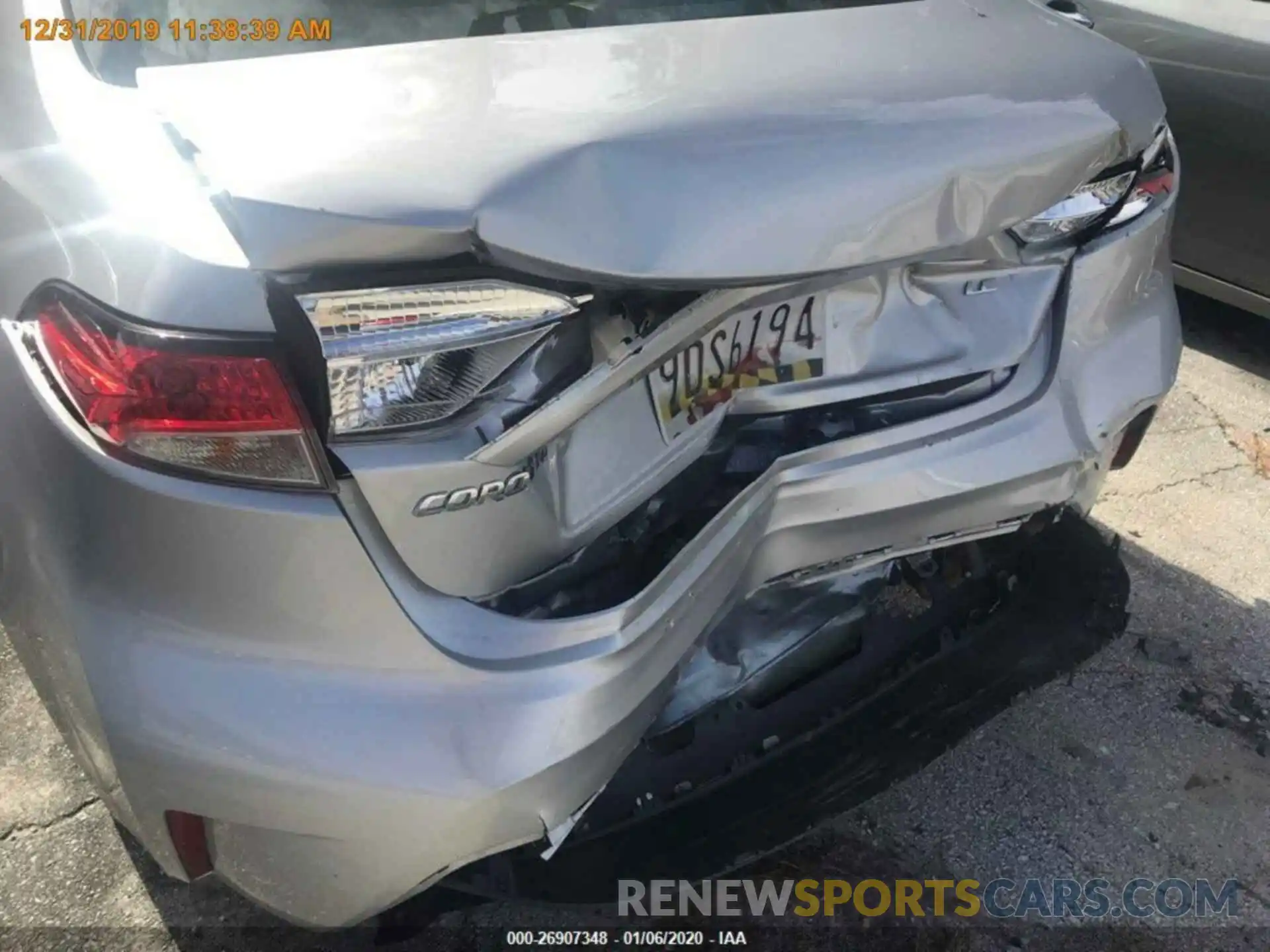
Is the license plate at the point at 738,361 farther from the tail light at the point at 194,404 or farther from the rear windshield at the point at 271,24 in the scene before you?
the rear windshield at the point at 271,24

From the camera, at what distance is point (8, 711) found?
2314 millimetres


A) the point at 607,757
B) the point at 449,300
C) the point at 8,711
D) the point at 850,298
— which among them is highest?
the point at 449,300

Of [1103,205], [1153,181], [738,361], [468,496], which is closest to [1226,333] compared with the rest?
[1153,181]

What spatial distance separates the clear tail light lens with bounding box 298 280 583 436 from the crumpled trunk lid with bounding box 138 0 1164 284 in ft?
0.15

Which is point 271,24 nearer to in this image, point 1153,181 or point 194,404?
point 194,404

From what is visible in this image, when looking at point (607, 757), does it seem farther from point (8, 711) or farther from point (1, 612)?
point (8, 711)

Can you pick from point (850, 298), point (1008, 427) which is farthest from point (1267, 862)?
point (850, 298)

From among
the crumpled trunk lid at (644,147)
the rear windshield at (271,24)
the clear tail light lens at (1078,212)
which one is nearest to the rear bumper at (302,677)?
the crumpled trunk lid at (644,147)

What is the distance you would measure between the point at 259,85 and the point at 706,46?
637mm

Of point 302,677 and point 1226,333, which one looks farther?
point 1226,333

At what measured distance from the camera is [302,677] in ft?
4.12
